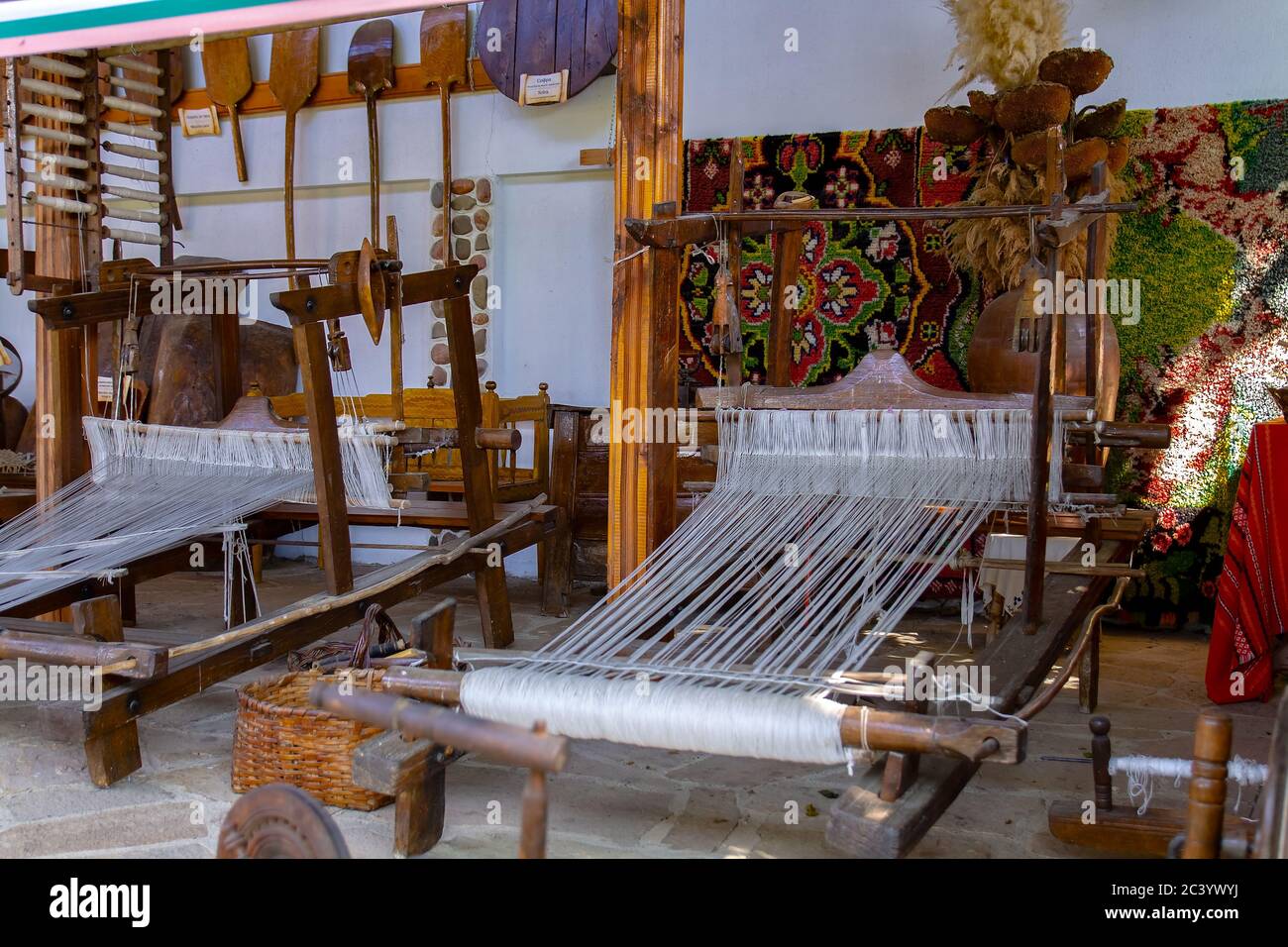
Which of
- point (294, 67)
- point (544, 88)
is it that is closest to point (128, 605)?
point (544, 88)

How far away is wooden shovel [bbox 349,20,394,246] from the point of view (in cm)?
601

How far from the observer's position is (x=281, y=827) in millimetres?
1466

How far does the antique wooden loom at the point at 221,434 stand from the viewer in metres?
2.72

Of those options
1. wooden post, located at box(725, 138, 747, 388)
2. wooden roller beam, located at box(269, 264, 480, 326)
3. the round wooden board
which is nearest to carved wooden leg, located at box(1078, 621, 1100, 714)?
wooden post, located at box(725, 138, 747, 388)

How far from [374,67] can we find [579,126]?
4.01 ft

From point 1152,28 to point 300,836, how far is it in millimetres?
4902

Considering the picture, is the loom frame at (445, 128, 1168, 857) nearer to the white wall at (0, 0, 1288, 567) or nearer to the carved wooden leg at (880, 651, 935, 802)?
the carved wooden leg at (880, 651, 935, 802)

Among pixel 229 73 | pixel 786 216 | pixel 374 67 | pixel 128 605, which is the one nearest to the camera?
pixel 786 216

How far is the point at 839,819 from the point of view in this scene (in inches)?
73.0

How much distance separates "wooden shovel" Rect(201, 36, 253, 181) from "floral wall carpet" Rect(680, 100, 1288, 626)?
3.46 m

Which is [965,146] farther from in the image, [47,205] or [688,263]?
[47,205]

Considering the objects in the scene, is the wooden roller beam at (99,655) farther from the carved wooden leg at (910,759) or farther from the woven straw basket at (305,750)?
the carved wooden leg at (910,759)

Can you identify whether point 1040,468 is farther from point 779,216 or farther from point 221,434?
point 221,434

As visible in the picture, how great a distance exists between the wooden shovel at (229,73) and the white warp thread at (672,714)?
5414 mm
